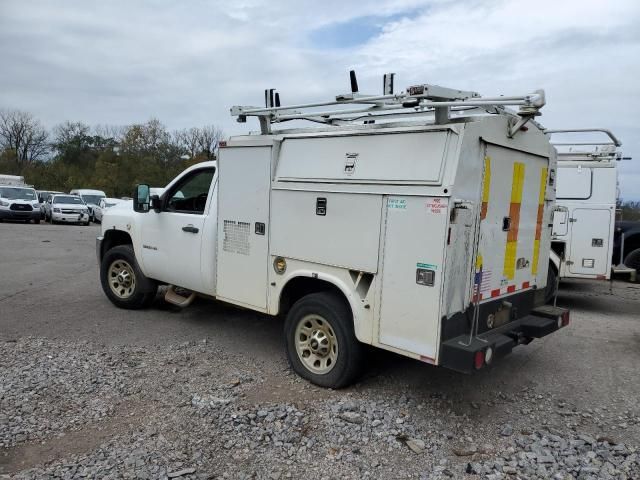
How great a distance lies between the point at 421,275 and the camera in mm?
3879

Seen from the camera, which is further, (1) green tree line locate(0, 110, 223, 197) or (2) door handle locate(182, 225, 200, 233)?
(1) green tree line locate(0, 110, 223, 197)

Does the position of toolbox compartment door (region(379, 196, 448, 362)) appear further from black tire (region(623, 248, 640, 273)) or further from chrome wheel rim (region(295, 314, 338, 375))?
black tire (region(623, 248, 640, 273))

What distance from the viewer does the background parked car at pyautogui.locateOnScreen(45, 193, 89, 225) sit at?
81.9 ft

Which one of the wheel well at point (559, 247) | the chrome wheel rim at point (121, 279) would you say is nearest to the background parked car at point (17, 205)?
the chrome wheel rim at point (121, 279)

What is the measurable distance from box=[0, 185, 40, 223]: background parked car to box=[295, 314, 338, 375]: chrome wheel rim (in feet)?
75.3


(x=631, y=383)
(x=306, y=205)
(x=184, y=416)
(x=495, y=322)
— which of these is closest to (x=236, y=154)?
(x=306, y=205)

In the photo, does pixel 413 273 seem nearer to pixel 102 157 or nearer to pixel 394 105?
pixel 394 105

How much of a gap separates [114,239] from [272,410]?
441 cm

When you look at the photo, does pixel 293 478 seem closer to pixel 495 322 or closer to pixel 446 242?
pixel 446 242

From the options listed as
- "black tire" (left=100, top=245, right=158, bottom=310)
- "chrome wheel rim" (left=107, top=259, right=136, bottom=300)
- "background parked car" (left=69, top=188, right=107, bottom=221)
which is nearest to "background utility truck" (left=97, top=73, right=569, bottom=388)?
"black tire" (left=100, top=245, right=158, bottom=310)

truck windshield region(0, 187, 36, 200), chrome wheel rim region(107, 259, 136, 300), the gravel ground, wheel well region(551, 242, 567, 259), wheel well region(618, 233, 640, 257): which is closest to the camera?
→ the gravel ground

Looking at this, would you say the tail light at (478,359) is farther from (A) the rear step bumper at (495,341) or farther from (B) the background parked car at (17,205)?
(B) the background parked car at (17,205)

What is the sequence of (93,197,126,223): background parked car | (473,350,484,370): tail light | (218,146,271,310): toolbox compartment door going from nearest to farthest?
(473,350,484,370): tail light
(218,146,271,310): toolbox compartment door
(93,197,126,223): background parked car

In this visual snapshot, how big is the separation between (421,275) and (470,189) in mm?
751
